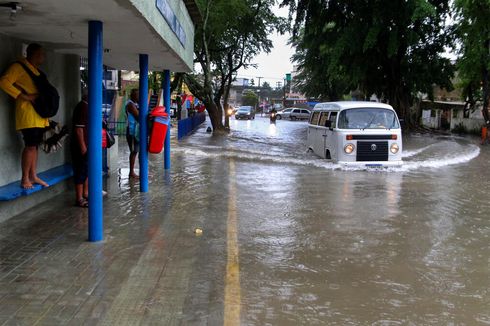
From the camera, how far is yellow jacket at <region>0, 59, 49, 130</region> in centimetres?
632

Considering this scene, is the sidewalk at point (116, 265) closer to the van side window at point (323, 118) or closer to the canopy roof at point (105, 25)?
the canopy roof at point (105, 25)

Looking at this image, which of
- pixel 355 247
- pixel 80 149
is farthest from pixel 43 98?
pixel 355 247

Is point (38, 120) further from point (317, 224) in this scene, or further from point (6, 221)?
point (317, 224)

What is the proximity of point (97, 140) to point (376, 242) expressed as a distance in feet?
12.4

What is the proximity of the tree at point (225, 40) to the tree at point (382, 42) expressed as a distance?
7.26 feet

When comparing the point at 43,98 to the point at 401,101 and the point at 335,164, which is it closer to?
the point at 335,164

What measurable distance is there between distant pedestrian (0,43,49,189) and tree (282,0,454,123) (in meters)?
22.7

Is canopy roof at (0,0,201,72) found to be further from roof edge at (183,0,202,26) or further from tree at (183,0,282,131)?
tree at (183,0,282,131)

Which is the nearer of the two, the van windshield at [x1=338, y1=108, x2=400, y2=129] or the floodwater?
the floodwater

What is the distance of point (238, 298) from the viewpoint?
15.2ft

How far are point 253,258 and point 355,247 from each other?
140cm

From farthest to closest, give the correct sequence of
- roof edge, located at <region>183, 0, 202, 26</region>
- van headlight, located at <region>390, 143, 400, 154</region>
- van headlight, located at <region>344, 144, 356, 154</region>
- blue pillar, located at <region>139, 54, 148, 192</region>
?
van headlight, located at <region>390, 143, 400, 154</region> < van headlight, located at <region>344, 144, 356, 154</region> < roof edge, located at <region>183, 0, 202, 26</region> < blue pillar, located at <region>139, 54, 148, 192</region>

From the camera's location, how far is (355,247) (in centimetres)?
639

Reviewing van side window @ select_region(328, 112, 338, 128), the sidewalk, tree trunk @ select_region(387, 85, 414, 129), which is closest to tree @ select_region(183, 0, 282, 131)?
tree trunk @ select_region(387, 85, 414, 129)
